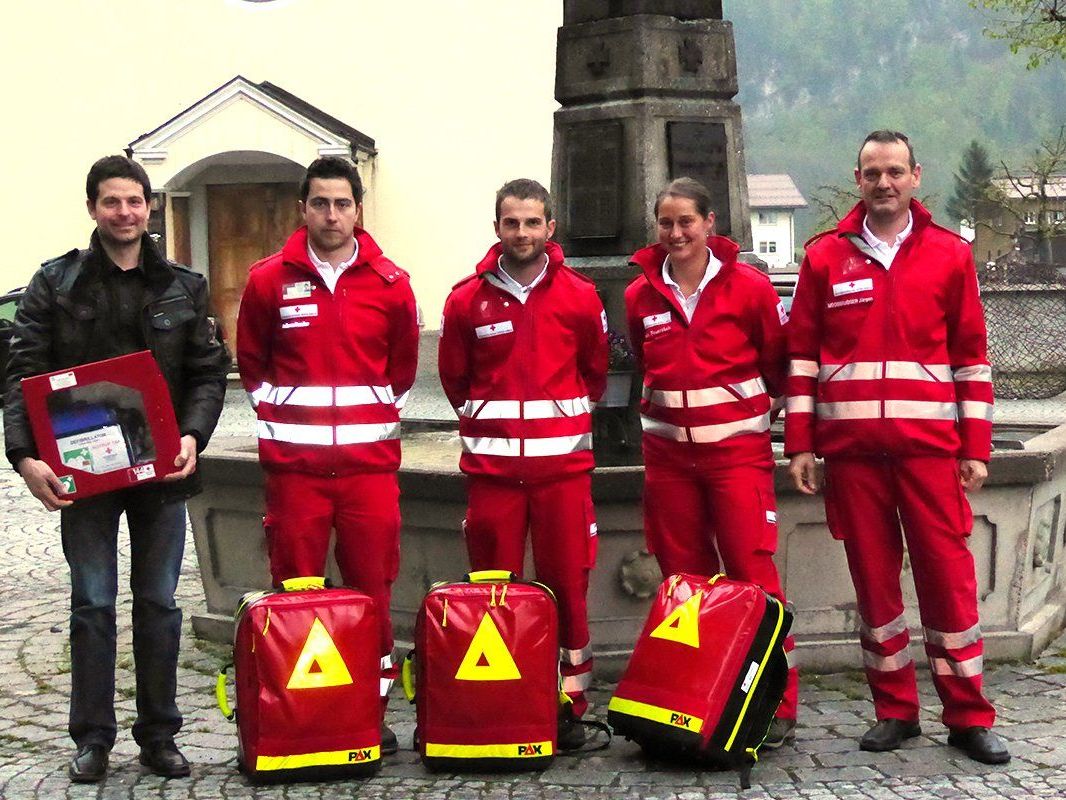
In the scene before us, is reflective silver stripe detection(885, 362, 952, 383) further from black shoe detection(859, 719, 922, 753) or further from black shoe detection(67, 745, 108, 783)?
black shoe detection(67, 745, 108, 783)

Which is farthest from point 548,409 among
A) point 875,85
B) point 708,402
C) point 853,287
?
point 875,85

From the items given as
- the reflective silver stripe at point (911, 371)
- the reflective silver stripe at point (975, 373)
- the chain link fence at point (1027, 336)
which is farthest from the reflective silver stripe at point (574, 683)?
the chain link fence at point (1027, 336)

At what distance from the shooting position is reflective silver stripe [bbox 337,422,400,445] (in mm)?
5719

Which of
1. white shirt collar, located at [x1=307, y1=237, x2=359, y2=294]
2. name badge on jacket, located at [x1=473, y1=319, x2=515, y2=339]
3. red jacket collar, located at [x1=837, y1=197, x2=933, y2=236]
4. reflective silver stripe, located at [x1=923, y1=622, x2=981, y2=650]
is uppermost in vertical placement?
red jacket collar, located at [x1=837, y1=197, x2=933, y2=236]

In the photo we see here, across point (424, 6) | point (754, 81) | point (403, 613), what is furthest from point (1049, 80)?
point (403, 613)

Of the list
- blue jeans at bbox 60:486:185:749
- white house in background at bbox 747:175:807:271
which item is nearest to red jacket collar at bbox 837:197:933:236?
blue jeans at bbox 60:486:185:749

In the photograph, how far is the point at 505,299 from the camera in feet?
19.2

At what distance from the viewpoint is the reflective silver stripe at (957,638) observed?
5.70 metres

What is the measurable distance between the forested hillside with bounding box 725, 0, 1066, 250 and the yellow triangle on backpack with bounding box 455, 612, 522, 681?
145 m

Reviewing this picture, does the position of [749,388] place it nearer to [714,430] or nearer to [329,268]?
[714,430]

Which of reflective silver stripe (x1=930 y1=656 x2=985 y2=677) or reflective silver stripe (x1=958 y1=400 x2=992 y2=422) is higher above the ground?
reflective silver stripe (x1=958 y1=400 x2=992 y2=422)

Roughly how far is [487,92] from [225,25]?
12.2ft

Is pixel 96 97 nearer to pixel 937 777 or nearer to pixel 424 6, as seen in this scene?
pixel 424 6

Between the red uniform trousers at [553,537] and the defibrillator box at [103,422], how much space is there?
1.10m
